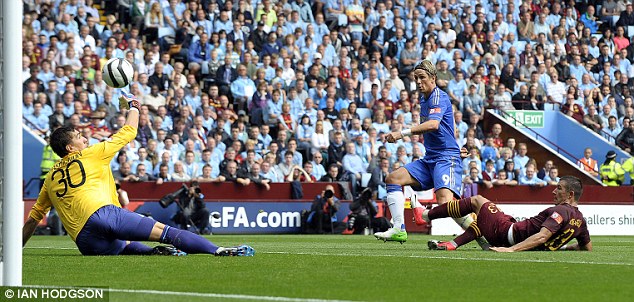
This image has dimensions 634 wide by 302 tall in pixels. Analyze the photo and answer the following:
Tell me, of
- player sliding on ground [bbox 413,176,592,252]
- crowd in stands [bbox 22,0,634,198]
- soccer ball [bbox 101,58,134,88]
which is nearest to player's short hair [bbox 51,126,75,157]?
soccer ball [bbox 101,58,134,88]

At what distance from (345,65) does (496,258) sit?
1933 centimetres

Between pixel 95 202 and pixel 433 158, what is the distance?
4.93m

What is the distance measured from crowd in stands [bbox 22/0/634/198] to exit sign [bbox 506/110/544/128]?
0.27 m

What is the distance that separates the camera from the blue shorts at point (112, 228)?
12305 millimetres

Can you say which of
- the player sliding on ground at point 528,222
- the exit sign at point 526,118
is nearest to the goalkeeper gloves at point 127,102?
the player sliding on ground at point 528,222

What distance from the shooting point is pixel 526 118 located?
33.7 metres

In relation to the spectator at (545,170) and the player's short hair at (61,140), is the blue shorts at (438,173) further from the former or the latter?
the spectator at (545,170)

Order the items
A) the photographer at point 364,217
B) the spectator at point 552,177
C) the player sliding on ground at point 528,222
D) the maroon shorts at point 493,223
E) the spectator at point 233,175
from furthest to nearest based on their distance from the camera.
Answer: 1. the spectator at point 552,177
2. the spectator at point 233,175
3. the photographer at point 364,217
4. the maroon shorts at point 493,223
5. the player sliding on ground at point 528,222

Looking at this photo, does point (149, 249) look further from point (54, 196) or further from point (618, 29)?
point (618, 29)

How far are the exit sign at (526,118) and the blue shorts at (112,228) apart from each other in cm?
2159

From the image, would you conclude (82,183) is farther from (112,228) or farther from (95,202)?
(112,228)

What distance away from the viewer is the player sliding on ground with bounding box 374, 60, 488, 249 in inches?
603

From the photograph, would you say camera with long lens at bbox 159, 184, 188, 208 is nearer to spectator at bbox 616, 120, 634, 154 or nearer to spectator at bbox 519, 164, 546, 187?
spectator at bbox 519, 164, 546, 187

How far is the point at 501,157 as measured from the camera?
29953 millimetres
